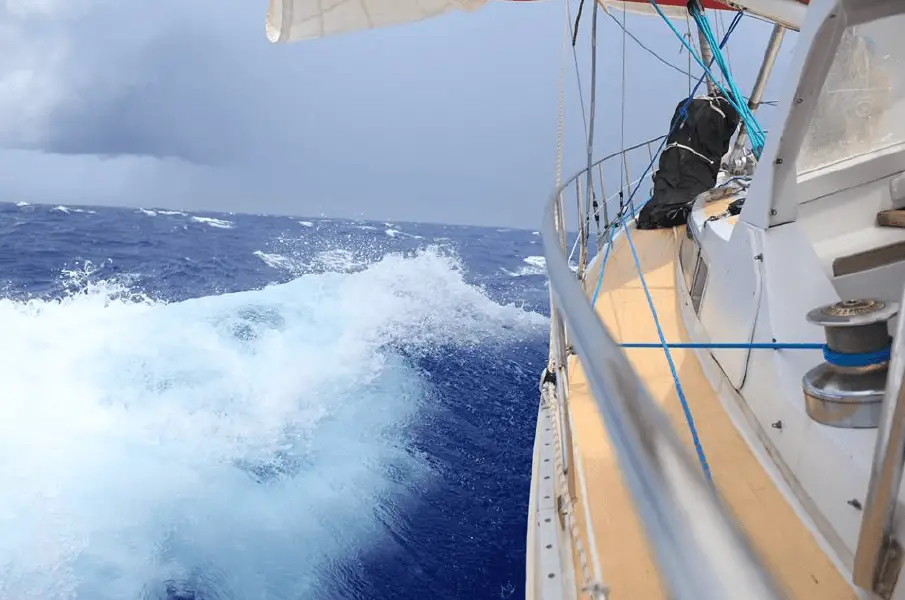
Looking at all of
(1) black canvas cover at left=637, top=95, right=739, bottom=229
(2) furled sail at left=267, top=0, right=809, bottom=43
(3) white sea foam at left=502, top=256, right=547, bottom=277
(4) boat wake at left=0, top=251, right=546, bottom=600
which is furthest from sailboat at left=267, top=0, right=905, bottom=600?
(3) white sea foam at left=502, top=256, right=547, bottom=277

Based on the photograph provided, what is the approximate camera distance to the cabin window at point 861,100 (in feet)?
6.89

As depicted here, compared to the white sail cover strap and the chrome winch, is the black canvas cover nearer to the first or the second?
the white sail cover strap

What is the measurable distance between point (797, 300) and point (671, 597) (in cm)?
175

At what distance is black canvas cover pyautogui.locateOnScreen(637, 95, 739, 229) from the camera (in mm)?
4684

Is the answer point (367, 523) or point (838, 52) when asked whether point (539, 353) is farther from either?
point (838, 52)

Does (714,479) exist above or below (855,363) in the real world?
below

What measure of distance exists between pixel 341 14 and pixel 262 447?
369 centimetres

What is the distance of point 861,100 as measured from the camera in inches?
89.6

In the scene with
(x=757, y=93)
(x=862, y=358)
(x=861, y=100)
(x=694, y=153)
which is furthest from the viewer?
(x=757, y=93)

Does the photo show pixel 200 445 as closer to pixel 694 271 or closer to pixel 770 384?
pixel 694 271

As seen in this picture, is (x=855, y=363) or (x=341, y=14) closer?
(x=855, y=363)

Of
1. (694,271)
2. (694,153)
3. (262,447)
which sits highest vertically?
(694,153)

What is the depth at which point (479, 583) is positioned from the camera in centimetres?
335

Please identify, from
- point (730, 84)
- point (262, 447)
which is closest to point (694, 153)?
point (730, 84)
